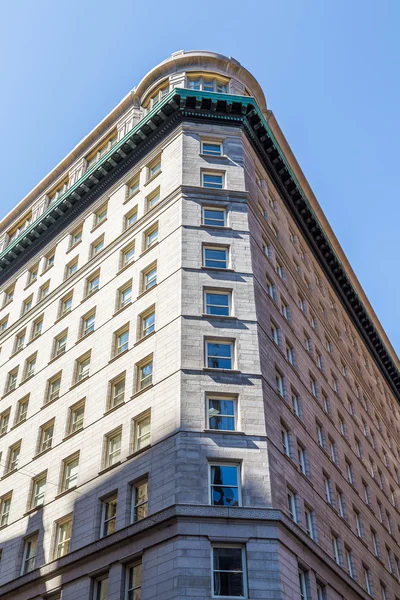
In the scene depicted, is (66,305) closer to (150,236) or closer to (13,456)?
(150,236)

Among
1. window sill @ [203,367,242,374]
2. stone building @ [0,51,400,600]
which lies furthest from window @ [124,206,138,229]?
window sill @ [203,367,242,374]

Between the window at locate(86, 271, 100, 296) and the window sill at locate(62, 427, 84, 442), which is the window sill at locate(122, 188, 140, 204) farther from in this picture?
the window sill at locate(62, 427, 84, 442)

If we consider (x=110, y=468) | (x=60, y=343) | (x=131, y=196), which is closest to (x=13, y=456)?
(x=60, y=343)

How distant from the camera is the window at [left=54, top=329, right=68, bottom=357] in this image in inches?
1836

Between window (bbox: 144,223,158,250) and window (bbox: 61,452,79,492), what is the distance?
13965mm

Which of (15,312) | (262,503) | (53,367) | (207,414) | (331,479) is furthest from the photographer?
(15,312)

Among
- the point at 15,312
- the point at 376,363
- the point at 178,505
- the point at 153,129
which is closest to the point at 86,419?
the point at 178,505

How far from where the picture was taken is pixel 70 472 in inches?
1528

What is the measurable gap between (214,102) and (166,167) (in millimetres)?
6355

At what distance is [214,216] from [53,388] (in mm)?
14777

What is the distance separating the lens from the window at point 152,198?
48.0 meters

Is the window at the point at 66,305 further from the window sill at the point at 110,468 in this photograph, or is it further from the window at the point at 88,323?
the window sill at the point at 110,468

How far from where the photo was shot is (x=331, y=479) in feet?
139

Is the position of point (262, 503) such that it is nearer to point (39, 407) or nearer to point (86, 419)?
point (86, 419)
